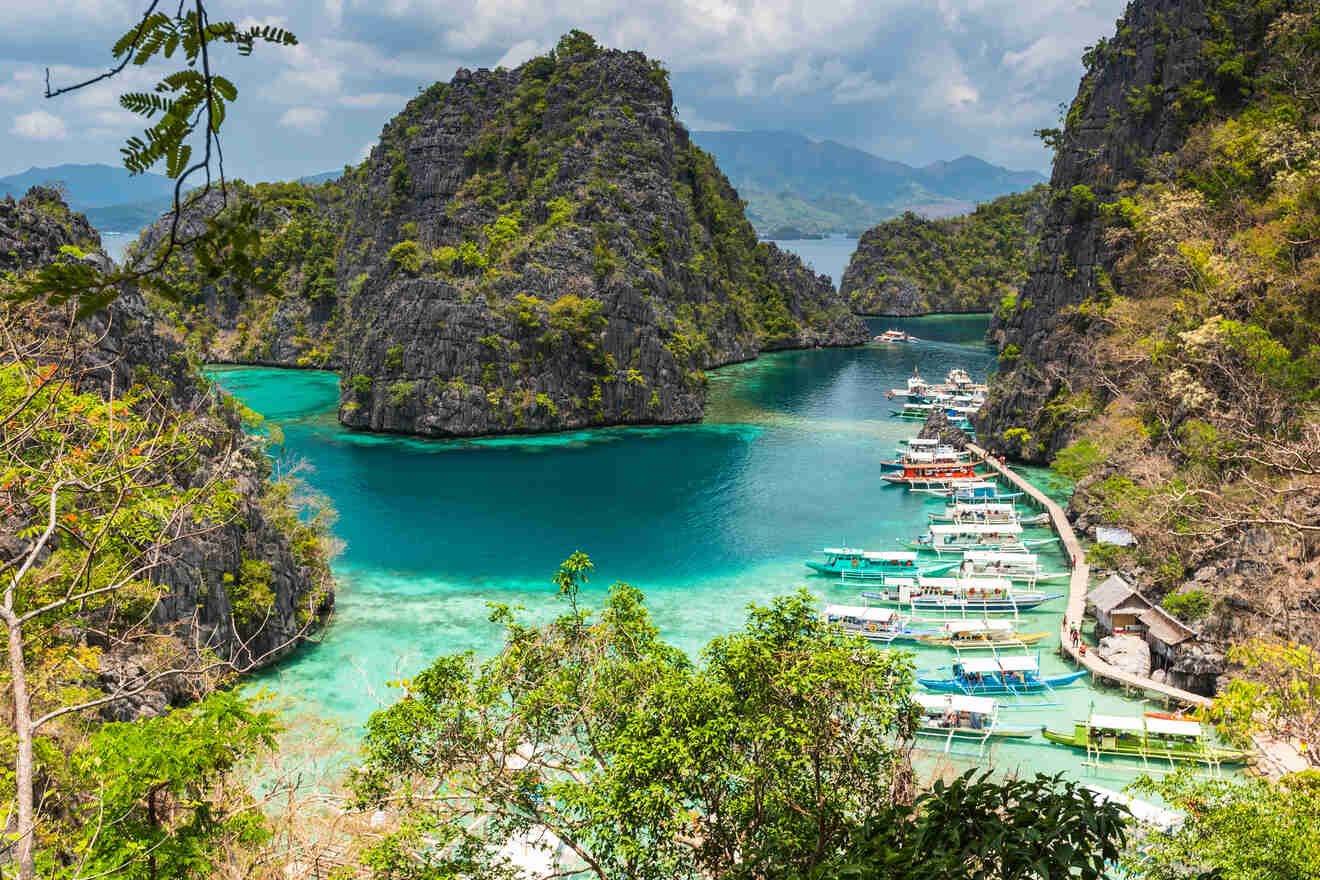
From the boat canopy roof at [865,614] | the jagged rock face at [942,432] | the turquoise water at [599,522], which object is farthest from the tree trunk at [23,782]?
the jagged rock face at [942,432]

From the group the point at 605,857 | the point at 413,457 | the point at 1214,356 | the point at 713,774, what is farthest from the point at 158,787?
the point at 413,457

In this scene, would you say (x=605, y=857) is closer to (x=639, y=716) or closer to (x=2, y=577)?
(x=639, y=716)

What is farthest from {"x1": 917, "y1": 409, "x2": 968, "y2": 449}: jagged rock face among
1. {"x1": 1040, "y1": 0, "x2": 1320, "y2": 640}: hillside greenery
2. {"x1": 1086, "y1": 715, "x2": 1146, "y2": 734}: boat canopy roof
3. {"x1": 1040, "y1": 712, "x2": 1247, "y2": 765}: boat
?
{"x1": 1086, "y1": 715, "x2": 1146, "y2": 734}: boat canopy roof

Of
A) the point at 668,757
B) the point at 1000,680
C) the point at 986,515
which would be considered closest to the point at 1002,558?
the point at 986,515

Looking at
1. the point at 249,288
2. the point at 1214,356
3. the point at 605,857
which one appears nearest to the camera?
the point at 249,288

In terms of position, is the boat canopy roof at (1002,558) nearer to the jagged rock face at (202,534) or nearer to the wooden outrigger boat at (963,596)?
the wooden outrigger boat at (963,596)

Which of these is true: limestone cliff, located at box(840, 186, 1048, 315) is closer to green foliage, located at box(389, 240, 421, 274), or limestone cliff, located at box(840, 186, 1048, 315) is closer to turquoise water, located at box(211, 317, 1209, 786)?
turquoise water, located at box(211, 317, 1209, 786)

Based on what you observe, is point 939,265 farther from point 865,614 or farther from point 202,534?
point 202,534
